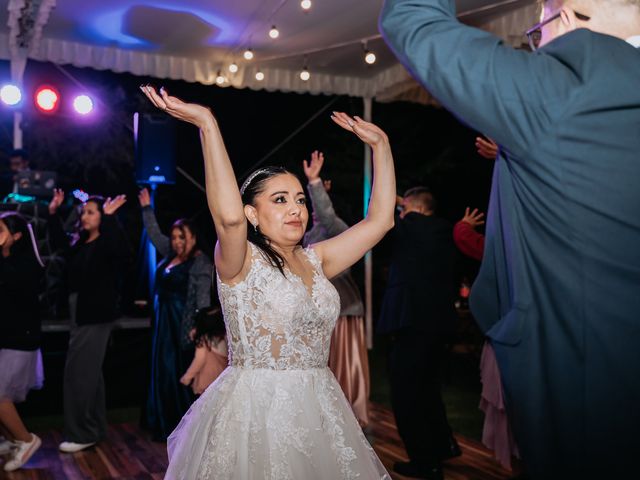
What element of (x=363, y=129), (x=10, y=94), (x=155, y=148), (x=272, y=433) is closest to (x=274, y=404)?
(x=272, y=433)

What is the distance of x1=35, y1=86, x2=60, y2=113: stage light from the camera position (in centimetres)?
681

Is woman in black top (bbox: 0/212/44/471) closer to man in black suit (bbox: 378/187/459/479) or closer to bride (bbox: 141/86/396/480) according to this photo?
man in black suit (bbox: 378/187/459/479)

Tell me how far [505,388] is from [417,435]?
10.9ft

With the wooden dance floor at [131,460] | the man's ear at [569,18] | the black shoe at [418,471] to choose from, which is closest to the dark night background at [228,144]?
the wooden dance floor at [131,460]

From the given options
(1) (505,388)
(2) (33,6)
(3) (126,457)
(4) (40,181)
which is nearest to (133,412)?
(3) (126,457)

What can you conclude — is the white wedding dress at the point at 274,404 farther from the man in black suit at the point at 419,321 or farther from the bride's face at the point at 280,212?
the man in black suit at the point at 419,321

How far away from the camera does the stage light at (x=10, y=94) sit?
6746 millimetres

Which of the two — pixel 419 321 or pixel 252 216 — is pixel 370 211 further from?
pixel 419 321

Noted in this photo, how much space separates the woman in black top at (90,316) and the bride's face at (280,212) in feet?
9.65

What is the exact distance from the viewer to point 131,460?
4.66 metres

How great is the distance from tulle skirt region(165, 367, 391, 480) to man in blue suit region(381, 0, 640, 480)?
94 cm

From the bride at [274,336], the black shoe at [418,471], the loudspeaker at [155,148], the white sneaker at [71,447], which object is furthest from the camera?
the loudspeaker at [155,148]

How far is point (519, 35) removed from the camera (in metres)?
5.88

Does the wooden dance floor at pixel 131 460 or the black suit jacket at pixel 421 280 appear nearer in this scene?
the wooden dance floor at pixel 131 460
